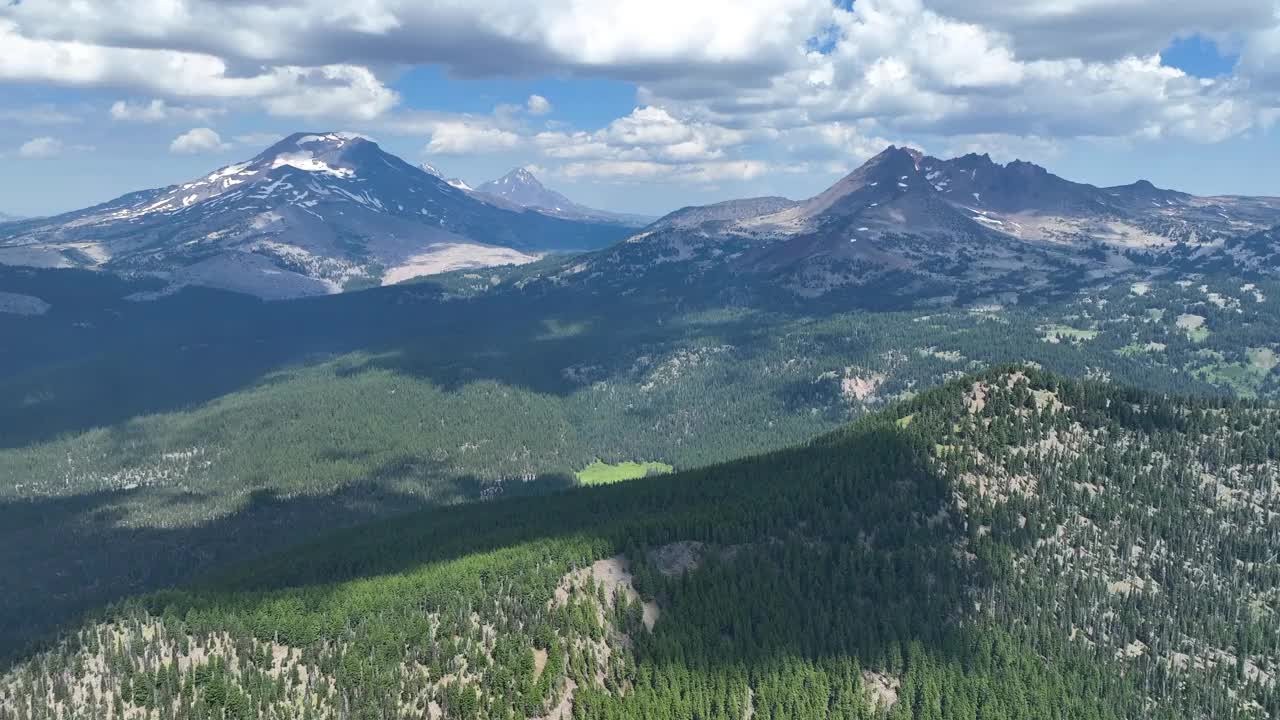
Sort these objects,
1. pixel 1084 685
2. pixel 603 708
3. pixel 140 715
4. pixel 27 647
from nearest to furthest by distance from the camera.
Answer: pixel 140 715, pixel 603 708, pixel 27 647, pixel 1084 685

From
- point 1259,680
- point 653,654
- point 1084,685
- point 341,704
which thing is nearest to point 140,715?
point 341,704

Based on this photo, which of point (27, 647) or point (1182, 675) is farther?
point (1182, 675)

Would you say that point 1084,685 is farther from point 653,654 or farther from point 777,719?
point 653,654

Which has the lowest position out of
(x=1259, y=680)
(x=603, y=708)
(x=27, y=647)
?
(x=1259, y=680)

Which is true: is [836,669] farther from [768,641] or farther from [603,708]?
[603,708]

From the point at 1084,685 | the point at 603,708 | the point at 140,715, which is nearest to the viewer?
the point at 140,715

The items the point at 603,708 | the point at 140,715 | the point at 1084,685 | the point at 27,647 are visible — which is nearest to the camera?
the point at 140,715

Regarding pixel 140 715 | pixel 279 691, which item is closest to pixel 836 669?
pixel 279 691

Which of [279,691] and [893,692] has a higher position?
[279,691]

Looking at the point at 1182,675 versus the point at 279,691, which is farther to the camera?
the point at 1182,675
